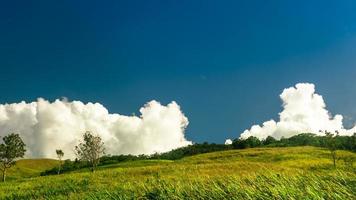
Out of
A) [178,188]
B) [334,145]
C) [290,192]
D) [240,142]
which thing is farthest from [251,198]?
[240,142]

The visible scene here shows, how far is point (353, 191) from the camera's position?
39.1 ft

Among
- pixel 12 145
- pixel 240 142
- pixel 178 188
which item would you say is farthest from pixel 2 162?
pixel 178 188

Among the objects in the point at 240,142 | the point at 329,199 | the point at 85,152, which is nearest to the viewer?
the point at 329,199

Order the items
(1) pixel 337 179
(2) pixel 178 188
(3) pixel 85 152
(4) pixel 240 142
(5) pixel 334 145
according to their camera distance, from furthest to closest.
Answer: (4) pixel 240 142
(3) pixel 85 152
(5) pixel 334 145
(2) pixel 178 188
(1) pixel 337 179

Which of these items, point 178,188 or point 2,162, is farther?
point 2,162

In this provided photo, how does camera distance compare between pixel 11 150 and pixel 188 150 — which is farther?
pixel 188 150

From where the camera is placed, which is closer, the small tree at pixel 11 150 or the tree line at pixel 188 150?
the tree line at pixel 188 150

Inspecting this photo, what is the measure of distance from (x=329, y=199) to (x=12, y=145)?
4830 inches

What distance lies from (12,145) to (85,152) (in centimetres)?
1904

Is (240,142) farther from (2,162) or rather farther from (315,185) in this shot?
(315,185)

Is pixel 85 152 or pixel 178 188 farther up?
pixel 85 152

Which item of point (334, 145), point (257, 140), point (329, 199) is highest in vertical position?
point (257, 140)

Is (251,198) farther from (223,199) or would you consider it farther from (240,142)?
(240,142)

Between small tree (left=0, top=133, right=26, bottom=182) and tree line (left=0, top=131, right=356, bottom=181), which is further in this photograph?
small tree (left=0, top=133, right=26, bottom=182)
